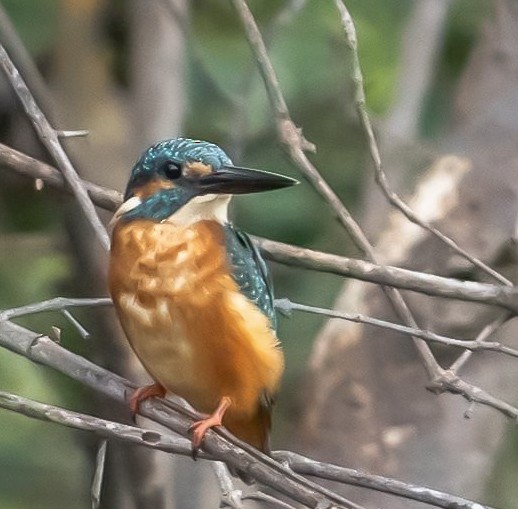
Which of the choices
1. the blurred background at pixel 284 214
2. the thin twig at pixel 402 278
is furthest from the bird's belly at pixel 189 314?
the blurred background at pixel 284 214

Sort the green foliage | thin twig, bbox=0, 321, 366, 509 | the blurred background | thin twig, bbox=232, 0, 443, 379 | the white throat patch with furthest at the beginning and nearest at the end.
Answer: the green foliage → the blurred background → the white throat patch → thin twig, bbox=232, 0, 443, 379 → thin twig, bbox=0, 321, 366, 509

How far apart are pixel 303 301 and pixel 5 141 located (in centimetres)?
83

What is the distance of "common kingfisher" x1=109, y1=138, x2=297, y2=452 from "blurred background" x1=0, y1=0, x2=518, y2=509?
1.71ft

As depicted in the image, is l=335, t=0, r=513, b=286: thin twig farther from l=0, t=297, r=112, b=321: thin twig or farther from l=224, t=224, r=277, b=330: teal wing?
l=0, t=297, r=112, b=321: thin twig

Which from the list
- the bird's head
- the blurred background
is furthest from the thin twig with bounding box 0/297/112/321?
the blurred background

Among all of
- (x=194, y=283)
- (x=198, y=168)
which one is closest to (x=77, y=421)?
(x=194, y=283)

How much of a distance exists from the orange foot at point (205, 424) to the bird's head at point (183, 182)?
256mm

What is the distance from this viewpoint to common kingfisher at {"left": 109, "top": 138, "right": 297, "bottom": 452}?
159 centimetres

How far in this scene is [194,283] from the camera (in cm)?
160

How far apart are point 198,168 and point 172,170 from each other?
0.05m

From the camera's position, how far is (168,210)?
1.66 meters

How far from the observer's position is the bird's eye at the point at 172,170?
1653 millimetres

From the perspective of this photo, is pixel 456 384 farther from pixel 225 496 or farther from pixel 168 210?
pixel 168 210

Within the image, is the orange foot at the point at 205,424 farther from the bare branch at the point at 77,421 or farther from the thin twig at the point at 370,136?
the thin twig at the point at 370,136
